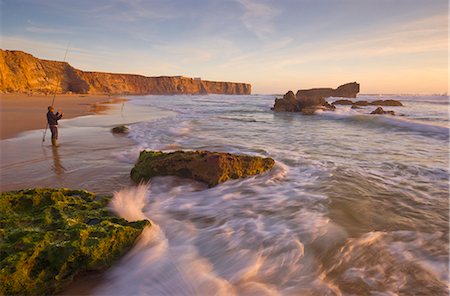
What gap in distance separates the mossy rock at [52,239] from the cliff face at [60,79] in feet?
29.1

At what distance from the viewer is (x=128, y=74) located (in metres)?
114

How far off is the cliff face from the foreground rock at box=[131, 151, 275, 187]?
7781 mm

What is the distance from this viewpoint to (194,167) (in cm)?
518

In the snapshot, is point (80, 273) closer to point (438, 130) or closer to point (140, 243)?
point (140, 243)

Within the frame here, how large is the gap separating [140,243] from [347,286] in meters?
2.25

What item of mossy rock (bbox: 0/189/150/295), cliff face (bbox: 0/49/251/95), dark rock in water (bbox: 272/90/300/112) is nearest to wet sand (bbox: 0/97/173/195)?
mossy rock (bbox: 0/189/150/295)

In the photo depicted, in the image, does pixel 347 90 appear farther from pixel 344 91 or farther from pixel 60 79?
pixel 60 79

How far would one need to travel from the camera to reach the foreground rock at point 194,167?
5105mm

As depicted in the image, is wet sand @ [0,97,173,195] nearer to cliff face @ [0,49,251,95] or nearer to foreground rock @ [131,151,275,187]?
foreground rock @ [131,151,275,187]

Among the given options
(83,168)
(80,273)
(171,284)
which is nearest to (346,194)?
(171,284)

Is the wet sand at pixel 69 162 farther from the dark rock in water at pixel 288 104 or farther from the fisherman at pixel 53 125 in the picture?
the dark rock in water at pixel 288 104

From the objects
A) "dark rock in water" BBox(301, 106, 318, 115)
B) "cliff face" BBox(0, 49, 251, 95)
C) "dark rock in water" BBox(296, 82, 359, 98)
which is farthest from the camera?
"dark rock in water" BBox(296, 82, 359, 98)

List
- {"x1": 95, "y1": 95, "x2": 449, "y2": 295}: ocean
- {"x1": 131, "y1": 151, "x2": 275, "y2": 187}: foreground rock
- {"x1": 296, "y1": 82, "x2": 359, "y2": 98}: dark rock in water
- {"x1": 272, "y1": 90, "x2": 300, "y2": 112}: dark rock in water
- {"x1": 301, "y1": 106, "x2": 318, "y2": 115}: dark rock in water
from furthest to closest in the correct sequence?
{"x1": 296, "y1": 82, "x2": 359, "y2": 98}: dark rock in water, {"x1": 272, "y1": 90, "x2": 300, "y2": 112}: dark rock in water, {"x1": 301, "y1": 106, "x2": 318, "y2": 115}: dark rock in water, {"x1": 131, "y1": 151, "x2": 275, "y2": 187}: foreground rock, {"x1": 95, "y1": 95, "x2": 449, "y2": 295}: ocean

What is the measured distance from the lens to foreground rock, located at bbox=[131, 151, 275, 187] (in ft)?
16.8
